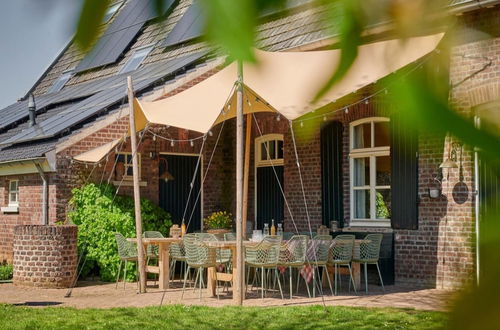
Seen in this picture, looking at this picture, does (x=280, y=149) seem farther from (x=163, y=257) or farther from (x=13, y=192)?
(x=13, y=192)

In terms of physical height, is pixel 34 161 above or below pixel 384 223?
above

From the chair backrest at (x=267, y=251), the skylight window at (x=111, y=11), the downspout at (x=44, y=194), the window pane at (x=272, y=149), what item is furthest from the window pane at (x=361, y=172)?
the skylight window at (x=111, y=11)

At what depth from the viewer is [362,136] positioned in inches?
499

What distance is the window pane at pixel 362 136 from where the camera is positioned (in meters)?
12.6

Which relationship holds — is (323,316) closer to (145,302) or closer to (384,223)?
(145,302)

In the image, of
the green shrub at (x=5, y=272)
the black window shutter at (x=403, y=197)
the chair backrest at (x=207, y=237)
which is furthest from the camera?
the green shrub at (x=5, y=272)

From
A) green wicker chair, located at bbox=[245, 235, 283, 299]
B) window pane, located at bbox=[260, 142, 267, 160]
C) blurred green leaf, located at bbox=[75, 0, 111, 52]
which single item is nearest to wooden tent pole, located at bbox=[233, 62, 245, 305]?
green wicker chair, located at bbox=[245, 235, 283, 299]

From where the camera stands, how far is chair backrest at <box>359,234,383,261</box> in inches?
441

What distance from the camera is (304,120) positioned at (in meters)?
0.66

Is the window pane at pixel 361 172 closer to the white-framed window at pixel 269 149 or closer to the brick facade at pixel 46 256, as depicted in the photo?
the white-framed window at pixel 269 149

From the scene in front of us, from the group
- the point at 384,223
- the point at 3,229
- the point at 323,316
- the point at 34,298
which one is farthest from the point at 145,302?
the point at 3,229

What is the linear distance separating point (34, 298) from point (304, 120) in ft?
35.4

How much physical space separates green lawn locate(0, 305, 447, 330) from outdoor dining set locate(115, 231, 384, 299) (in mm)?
1019

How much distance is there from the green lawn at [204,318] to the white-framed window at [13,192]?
6.02 meters
